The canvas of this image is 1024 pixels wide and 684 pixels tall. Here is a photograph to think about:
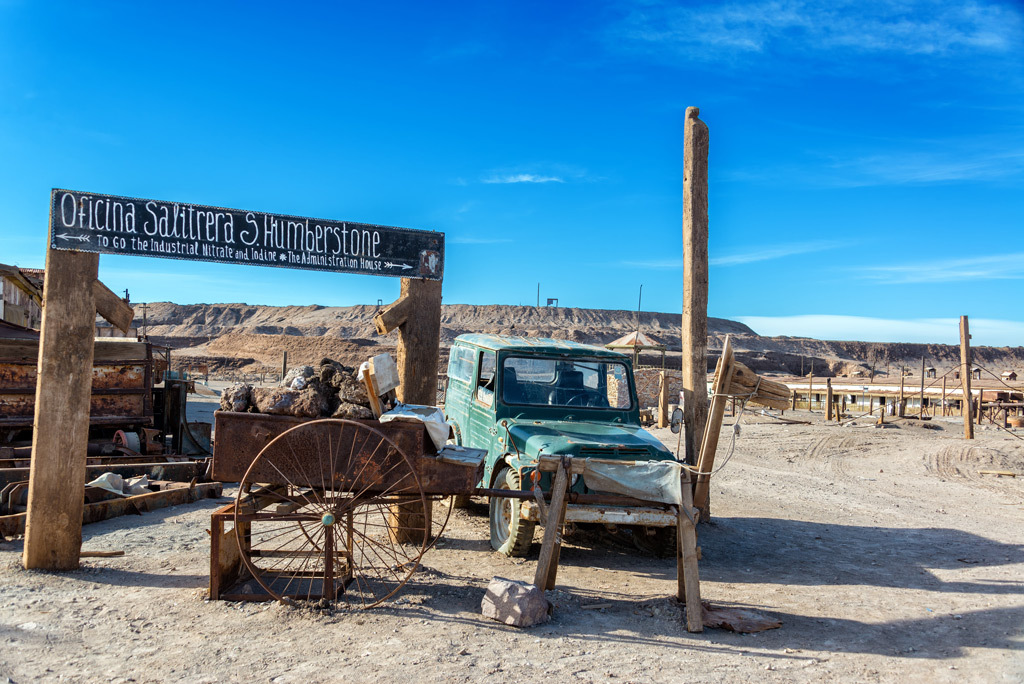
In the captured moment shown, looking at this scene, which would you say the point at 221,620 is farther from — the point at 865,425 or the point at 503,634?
the point at 865,425

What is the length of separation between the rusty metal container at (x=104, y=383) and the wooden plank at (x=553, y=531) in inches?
322

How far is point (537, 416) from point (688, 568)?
9.25 feet

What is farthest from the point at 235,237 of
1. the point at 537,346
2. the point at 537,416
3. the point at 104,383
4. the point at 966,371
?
the point at 966,371

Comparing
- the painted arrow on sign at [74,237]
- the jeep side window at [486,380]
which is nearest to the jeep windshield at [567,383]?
the jeep side window at [486,380]

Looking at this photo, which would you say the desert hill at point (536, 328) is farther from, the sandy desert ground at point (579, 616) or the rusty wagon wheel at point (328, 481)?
the rusty wagon wheel at point (328, 481)

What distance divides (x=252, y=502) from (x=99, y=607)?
4.02 ft

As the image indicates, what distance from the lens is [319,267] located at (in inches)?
267

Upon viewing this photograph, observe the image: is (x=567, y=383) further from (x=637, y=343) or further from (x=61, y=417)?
(x=637, y=343)

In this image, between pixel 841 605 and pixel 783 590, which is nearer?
pixel 841 605

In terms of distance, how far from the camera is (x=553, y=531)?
525cm

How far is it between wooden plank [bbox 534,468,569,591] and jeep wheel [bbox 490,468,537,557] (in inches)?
43.7

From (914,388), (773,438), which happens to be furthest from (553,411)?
(914,388)

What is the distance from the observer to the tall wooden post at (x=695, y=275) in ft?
27.1

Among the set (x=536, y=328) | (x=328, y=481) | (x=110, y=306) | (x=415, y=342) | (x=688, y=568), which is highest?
(x=536, y=328)
